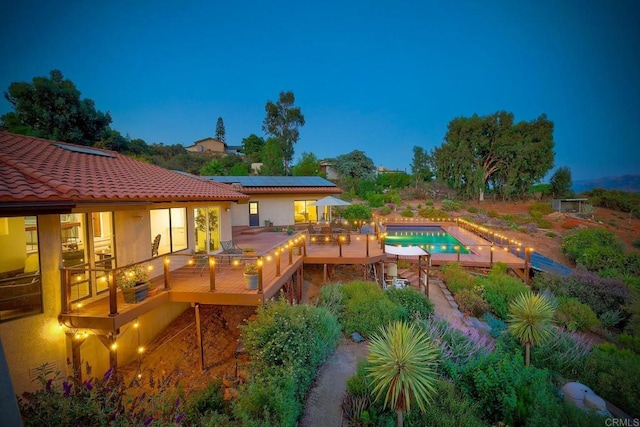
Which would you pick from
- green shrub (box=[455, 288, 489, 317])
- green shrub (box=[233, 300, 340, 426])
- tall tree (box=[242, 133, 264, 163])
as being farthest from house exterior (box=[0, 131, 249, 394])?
tall tree (box=[242, 133, 264, 163])

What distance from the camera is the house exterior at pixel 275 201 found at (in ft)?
61.5

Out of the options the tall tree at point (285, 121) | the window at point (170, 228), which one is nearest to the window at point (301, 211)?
the window at point (170, 228)

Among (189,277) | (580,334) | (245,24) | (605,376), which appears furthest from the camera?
(245,24)

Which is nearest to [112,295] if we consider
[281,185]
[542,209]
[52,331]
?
[52,331]

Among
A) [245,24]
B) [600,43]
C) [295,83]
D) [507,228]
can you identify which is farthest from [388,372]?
[600,43]

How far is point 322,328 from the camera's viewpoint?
22.6 feet

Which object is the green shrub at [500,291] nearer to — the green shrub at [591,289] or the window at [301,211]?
the green shrub at [591,289]

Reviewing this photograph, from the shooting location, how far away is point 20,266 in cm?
539

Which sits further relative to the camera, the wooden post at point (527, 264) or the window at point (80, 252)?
the wooden post at point (527, 264)

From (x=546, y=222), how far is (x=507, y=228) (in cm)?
362

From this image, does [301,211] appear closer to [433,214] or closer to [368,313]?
[368,313]

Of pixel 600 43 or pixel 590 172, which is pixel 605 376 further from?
pixel 590 172

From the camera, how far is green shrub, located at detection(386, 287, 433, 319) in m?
8.93

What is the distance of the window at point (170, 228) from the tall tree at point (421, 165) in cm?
3683
